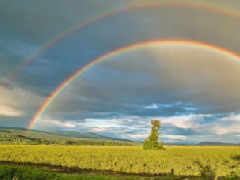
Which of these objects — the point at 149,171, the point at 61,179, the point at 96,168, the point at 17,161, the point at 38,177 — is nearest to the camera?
the point at 61,179

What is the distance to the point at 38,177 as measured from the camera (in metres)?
28.2

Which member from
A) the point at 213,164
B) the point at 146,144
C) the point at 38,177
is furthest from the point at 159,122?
the point at 38,177

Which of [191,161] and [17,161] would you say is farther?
[17,161]

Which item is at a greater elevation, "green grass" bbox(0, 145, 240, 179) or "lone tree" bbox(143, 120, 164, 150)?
"lone tree" bbox(143, 120, 164, 150)

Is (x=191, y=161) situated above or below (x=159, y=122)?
below

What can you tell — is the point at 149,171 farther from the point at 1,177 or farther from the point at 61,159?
the point at 1,177

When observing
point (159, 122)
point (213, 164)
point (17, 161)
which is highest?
point (159, 122)

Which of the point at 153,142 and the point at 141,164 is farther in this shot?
the point at 153,142

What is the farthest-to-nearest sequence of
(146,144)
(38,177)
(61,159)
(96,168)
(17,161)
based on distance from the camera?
1. (146,144)
2. (17,161)
3. (61,159)
4. (96,168)
5. (38,177)

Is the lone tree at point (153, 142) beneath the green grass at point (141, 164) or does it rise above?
above

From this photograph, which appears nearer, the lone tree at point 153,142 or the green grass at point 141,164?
the green grass at point 141,164

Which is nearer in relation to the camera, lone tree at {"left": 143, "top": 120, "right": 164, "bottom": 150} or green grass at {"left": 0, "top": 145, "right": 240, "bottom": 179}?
green grass at {"left": 0, "top": 145, "right": 240, "bottom": 179}

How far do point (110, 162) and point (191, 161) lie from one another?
13149 millimetres

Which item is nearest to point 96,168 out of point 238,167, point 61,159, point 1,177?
point 61,159
